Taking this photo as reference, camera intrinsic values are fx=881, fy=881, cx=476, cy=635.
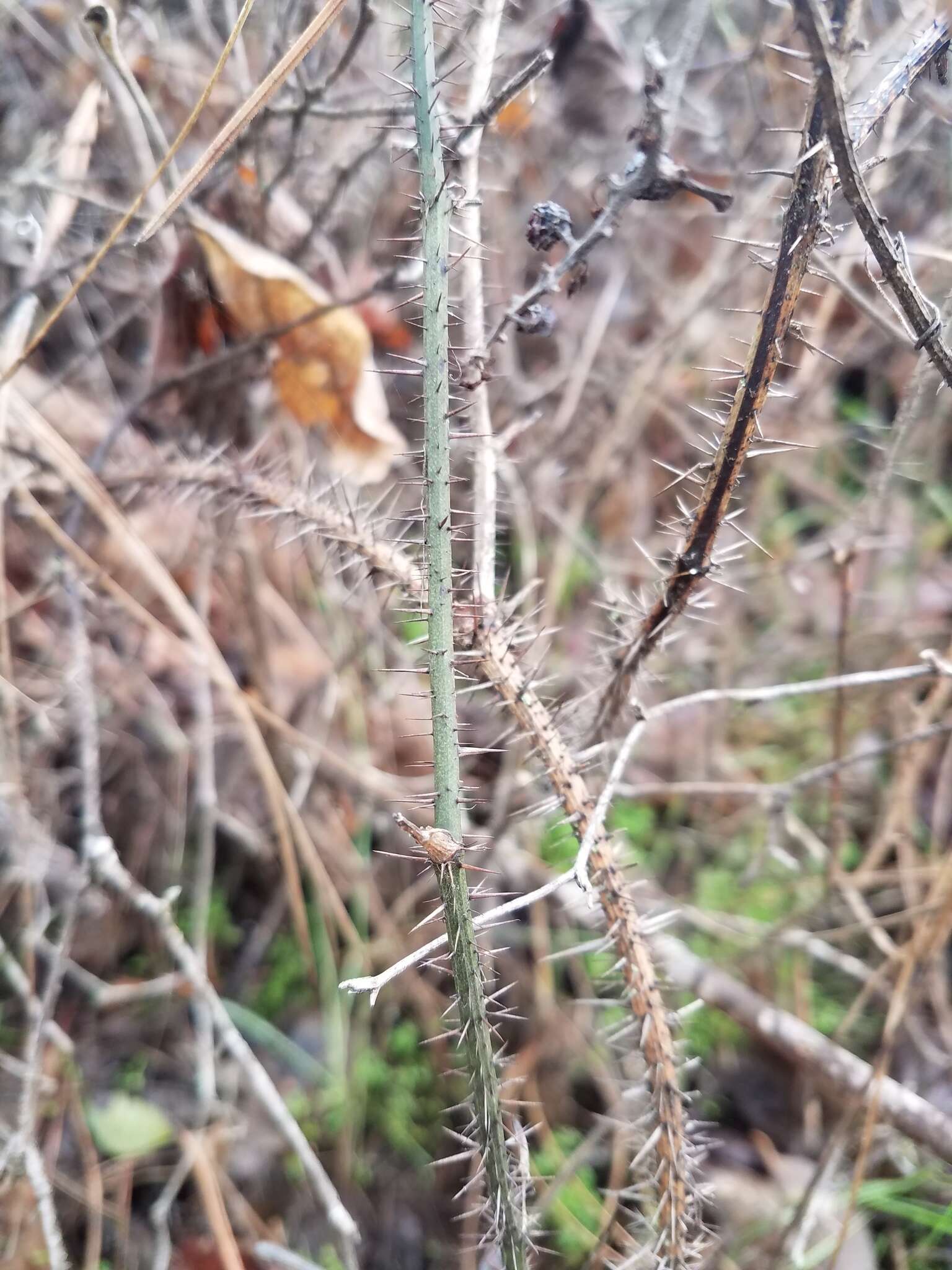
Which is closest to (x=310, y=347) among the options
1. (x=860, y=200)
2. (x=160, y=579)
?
(x=160, y=579)

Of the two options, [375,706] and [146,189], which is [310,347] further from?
[375,706]

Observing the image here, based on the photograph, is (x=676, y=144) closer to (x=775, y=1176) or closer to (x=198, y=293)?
(x=198, y=293)

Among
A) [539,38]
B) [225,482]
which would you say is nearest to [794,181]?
[225,482]

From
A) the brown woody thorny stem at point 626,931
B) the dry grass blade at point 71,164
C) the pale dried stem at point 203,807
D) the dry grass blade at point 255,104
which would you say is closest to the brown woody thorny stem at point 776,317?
the brown woody thorny stem at point 626,931

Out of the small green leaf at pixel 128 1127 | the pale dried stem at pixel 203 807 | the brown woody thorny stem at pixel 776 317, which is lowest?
the small green leaf at pixel 128 1127

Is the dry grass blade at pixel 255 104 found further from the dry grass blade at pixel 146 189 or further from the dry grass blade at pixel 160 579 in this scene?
the dry grass blade at pixel 160 579

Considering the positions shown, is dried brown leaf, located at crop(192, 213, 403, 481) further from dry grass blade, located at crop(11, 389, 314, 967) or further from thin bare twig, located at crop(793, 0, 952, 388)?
thin bare twig, located at crop(793, 0, 952, 388)
